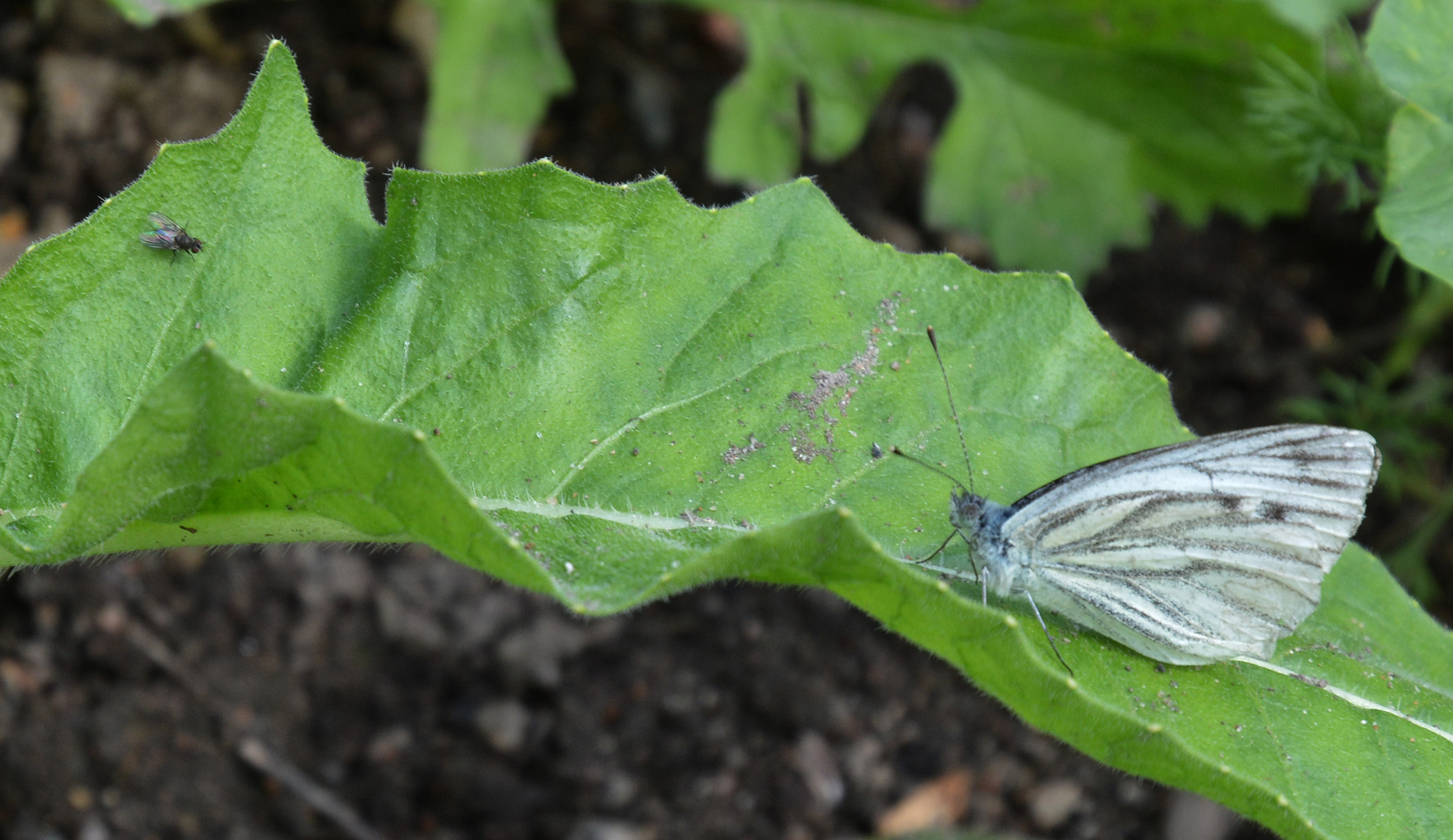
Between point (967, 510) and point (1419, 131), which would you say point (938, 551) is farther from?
point (1419, 131)

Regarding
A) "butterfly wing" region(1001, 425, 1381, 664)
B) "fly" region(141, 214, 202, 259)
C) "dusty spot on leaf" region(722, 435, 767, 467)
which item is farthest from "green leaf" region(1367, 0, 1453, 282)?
"fly" region(141, 214, 202, 259)

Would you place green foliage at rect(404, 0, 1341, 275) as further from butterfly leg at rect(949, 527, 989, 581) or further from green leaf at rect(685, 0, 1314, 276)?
butterfly leg at rect(949, 527, 989, 581)

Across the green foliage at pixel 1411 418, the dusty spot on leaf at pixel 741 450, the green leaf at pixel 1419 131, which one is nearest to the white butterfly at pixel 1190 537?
the dusty spot on leaf at pixel 741 450

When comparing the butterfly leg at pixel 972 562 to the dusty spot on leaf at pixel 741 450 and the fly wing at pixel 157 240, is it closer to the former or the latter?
A: the dusty spot on leaf at pixel 741 450

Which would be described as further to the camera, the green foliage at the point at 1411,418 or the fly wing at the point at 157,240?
the green foliage at the point at 1411,418

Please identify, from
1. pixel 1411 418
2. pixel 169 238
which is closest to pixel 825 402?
pixel 169 238

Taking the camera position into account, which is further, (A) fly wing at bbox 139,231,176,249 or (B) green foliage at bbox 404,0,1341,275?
(B) green foliage at bbox 404,0,1341,275
